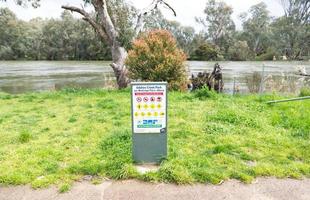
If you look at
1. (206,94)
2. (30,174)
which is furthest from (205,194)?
(206,94)

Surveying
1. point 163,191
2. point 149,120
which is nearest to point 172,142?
point 149,120

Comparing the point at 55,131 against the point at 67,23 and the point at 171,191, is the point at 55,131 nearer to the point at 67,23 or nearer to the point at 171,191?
the point at 171,191

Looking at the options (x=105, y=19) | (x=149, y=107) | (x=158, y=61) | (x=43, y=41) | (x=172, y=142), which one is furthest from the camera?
(x=43, y=41)

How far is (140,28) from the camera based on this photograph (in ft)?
51.2

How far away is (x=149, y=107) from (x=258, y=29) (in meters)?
68.0

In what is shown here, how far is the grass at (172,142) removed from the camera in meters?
4.22

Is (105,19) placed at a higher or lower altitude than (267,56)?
higher

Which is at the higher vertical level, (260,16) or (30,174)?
(260,16)

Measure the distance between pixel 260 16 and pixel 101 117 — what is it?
228ft

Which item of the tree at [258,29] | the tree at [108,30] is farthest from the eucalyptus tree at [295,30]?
the tree at [108,30]

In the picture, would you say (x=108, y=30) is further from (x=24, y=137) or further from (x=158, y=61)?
(x=24, y=137)

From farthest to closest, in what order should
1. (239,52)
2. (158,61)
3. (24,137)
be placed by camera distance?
1. (239,52)
2. (158,61)
3. (24,137)

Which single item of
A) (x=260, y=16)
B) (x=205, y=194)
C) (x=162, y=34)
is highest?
(x=260, y=16)

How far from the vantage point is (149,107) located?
173 inches
